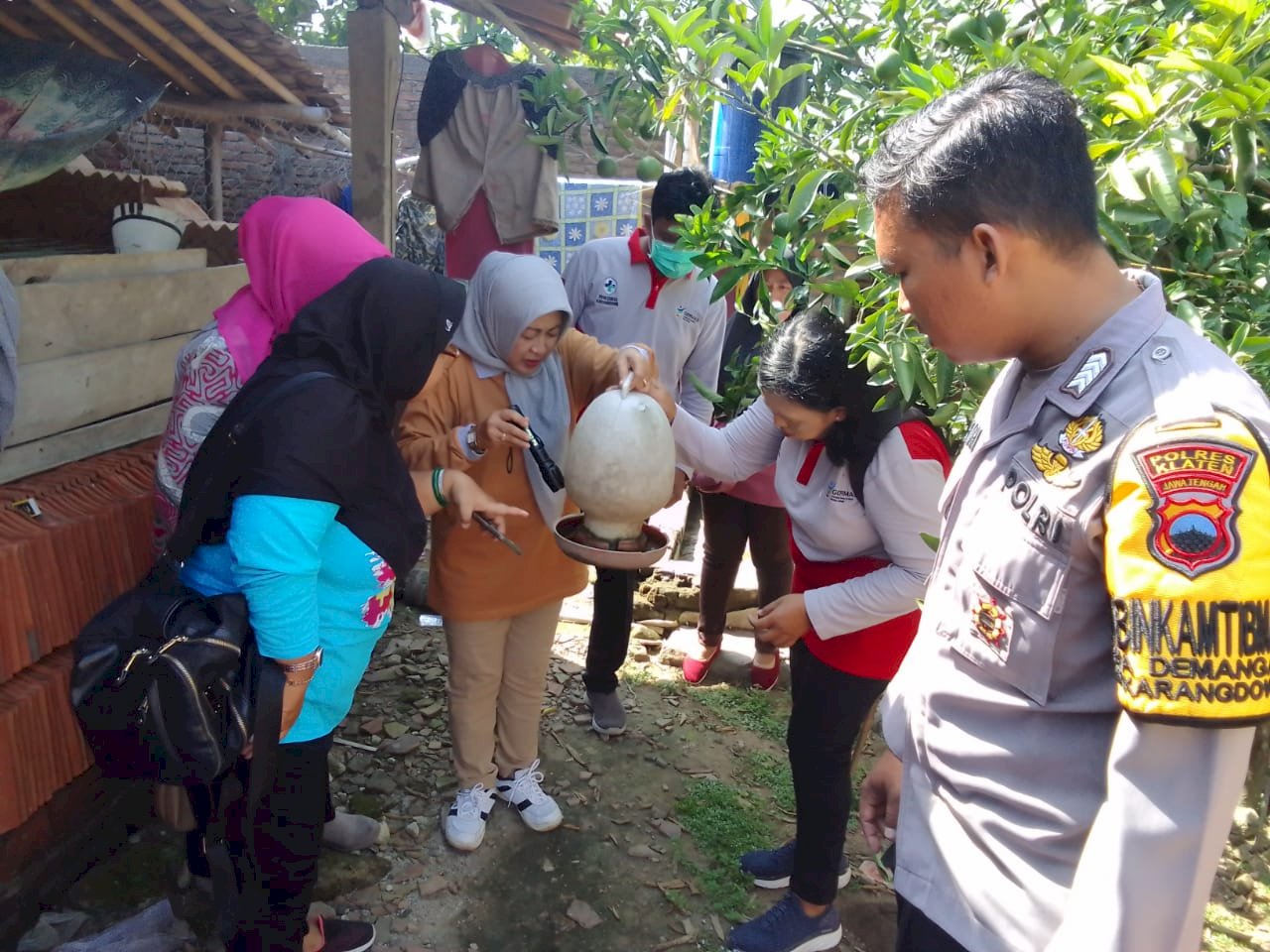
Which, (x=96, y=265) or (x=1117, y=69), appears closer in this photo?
(x=1117, y=69)

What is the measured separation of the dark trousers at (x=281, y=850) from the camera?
215 cm

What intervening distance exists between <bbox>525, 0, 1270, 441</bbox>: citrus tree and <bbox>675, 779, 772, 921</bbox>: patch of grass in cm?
188

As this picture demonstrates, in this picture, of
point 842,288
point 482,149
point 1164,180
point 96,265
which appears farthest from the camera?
point 482,149

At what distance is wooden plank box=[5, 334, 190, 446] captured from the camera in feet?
8.52

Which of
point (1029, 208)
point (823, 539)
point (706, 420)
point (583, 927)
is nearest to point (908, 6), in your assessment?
point (1029, 208)

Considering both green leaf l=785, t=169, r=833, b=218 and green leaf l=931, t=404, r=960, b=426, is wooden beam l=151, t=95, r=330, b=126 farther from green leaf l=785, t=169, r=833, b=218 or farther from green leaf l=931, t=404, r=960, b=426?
green leaf l=931, t=404, r=960, b=426

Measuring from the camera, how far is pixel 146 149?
7.26m

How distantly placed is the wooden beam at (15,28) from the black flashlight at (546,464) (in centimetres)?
265

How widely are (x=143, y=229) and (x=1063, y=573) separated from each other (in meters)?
3.59

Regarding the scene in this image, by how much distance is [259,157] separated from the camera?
35.1 ft

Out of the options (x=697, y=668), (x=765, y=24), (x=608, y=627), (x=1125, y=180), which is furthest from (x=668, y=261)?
(x=1125, y=180)

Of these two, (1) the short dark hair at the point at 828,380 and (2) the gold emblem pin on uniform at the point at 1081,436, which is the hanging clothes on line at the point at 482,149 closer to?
(1) the short dark hair at the point at 828,380

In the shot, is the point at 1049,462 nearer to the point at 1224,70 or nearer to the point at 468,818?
the point at 1224,70

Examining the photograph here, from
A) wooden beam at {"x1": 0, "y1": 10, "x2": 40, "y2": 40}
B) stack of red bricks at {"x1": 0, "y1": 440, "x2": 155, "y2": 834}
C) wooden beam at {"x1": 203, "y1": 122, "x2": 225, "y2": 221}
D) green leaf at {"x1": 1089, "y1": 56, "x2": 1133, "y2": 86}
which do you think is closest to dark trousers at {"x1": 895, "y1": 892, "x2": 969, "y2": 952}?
green leaf at {"x1": 1089, "y1": 56, "x2": 1133, "y2": 86}
